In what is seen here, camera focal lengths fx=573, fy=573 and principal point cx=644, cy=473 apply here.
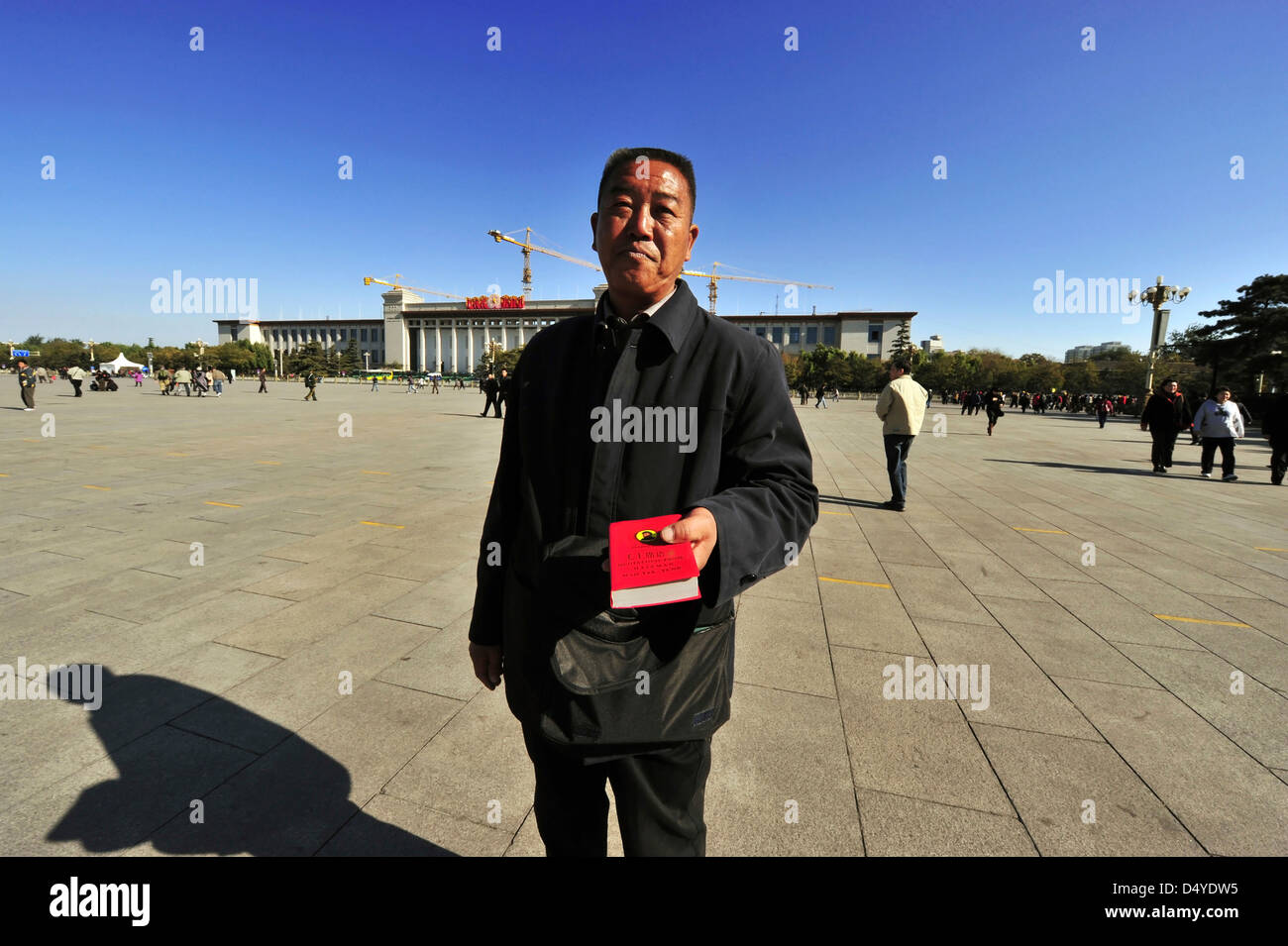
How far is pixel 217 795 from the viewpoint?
7.91 ft

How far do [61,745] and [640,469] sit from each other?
3.34 meters

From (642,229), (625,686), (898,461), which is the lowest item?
(625,686)

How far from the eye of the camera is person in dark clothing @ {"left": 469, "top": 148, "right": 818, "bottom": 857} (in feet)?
3.91

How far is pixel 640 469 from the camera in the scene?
50.8 inches

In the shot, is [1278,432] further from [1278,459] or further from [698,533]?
[698,533]

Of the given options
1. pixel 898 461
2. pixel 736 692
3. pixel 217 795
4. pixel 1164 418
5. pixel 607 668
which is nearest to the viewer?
pixel 607 668

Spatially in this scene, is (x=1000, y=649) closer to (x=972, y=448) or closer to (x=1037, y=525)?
(x=1037, y=525)

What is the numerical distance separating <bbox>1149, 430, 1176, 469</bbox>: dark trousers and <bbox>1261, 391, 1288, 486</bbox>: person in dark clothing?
1.49 m

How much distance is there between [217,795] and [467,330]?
Result: 135529 mm

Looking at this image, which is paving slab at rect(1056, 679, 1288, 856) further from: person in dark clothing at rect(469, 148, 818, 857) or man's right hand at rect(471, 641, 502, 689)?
man's right hand at rect(471, 641, 502, 689)

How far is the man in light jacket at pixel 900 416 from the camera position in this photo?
8055 mm

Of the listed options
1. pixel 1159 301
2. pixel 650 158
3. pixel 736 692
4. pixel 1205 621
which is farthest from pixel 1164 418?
pixel 1159 301
